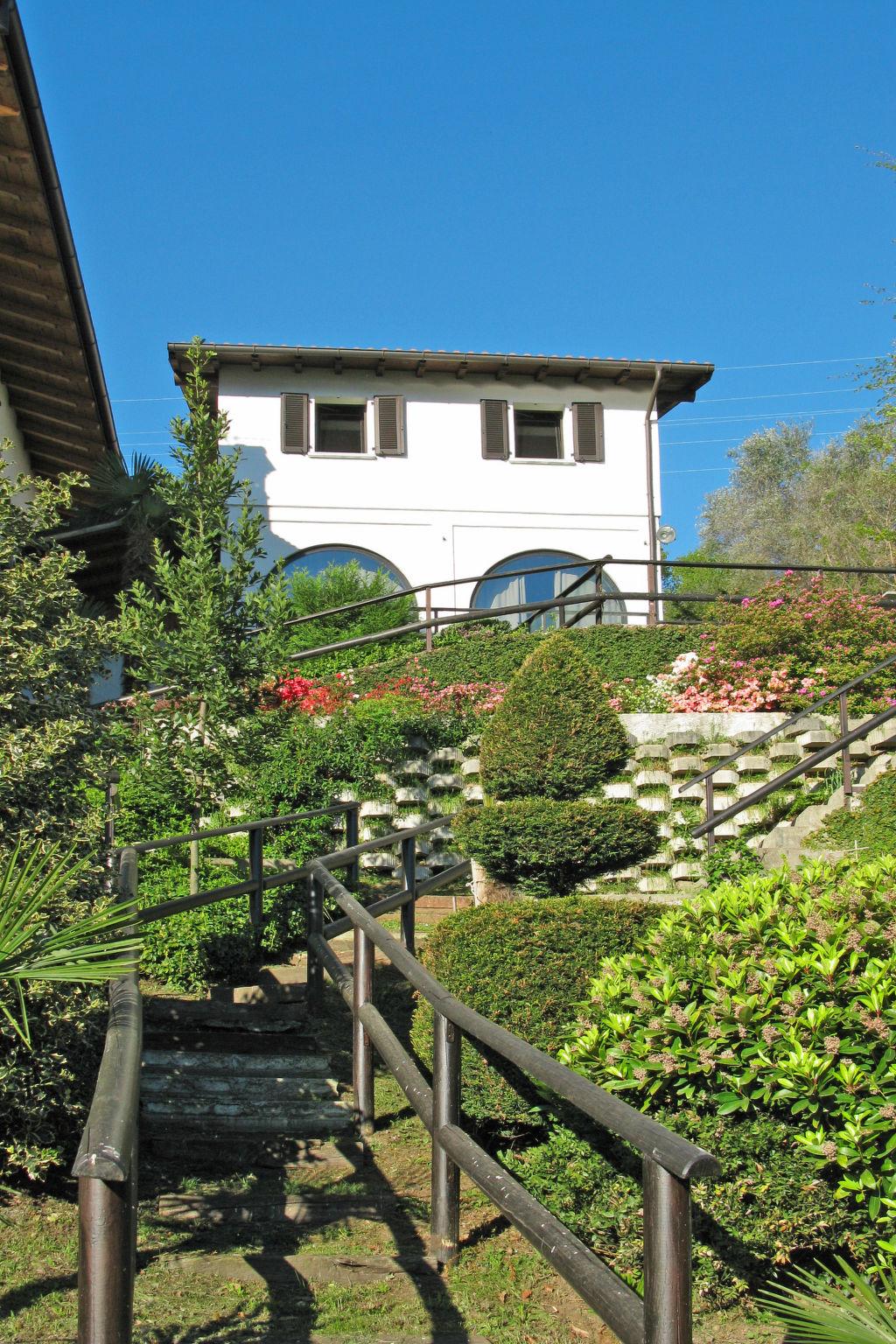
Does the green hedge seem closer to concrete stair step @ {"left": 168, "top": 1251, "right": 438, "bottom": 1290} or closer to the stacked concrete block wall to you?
the stacked concrete block wall

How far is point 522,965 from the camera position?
5516 millimetres

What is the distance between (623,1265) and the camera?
4.26m

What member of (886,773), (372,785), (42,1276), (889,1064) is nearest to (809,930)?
(889,1064)

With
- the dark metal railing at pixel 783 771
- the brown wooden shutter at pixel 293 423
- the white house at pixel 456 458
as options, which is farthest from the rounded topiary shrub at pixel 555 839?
the brown wooden shutter at pixel 293 423

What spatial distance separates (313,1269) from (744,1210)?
137 centimetres

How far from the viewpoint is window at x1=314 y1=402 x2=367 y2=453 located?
24547mm

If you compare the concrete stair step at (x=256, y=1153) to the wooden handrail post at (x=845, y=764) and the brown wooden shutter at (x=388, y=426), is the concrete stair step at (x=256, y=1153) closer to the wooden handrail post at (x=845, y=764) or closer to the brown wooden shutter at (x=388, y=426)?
the wooden handrail post at (x=845, y=764)

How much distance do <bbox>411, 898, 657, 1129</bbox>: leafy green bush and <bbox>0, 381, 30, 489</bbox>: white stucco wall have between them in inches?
329

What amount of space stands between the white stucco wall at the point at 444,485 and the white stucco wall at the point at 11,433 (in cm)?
813

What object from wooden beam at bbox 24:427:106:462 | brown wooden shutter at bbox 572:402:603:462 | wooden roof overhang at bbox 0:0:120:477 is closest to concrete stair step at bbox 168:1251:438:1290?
wooden roof overhang at bbox 0:0:120:477

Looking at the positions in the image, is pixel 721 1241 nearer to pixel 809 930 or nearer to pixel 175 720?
pixel 809 930

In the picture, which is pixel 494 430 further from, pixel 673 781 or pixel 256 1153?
pixel 256 1153

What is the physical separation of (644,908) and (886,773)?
20.3ft

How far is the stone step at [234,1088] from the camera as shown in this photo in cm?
571
